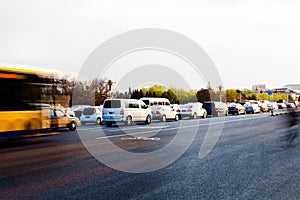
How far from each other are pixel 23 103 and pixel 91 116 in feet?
40.8

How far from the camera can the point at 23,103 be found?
12.6 meters

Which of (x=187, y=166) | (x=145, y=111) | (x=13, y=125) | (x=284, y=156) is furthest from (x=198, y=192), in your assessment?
(x=145, y=111)

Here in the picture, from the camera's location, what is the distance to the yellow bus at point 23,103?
38.8 feet

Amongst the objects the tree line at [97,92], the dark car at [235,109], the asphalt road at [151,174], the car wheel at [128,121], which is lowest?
the asphalt road at [151,174]

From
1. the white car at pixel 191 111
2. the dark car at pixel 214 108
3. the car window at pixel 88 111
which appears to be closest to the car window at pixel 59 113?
the car window at pixel 88 111

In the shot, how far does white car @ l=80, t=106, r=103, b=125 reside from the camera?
24.9m

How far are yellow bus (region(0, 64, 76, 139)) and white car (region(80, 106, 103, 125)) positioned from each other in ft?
36.4

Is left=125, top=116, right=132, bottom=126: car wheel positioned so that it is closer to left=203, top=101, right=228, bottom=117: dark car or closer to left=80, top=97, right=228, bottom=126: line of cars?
left=80, top=97, right=228, bottom=126: line of cars

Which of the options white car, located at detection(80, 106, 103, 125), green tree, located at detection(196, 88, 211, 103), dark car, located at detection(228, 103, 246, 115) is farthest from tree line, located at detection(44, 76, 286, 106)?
dark car, located at detection(228, 103, 246, 115)

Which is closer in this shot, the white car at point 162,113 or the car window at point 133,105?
the car window at point 133,105

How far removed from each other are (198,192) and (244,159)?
3640 mm

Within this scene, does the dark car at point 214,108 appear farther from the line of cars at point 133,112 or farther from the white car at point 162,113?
the white car at point 162,113

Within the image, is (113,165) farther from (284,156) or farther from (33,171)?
(284,156)

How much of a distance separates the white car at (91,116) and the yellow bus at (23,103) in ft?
36.4
